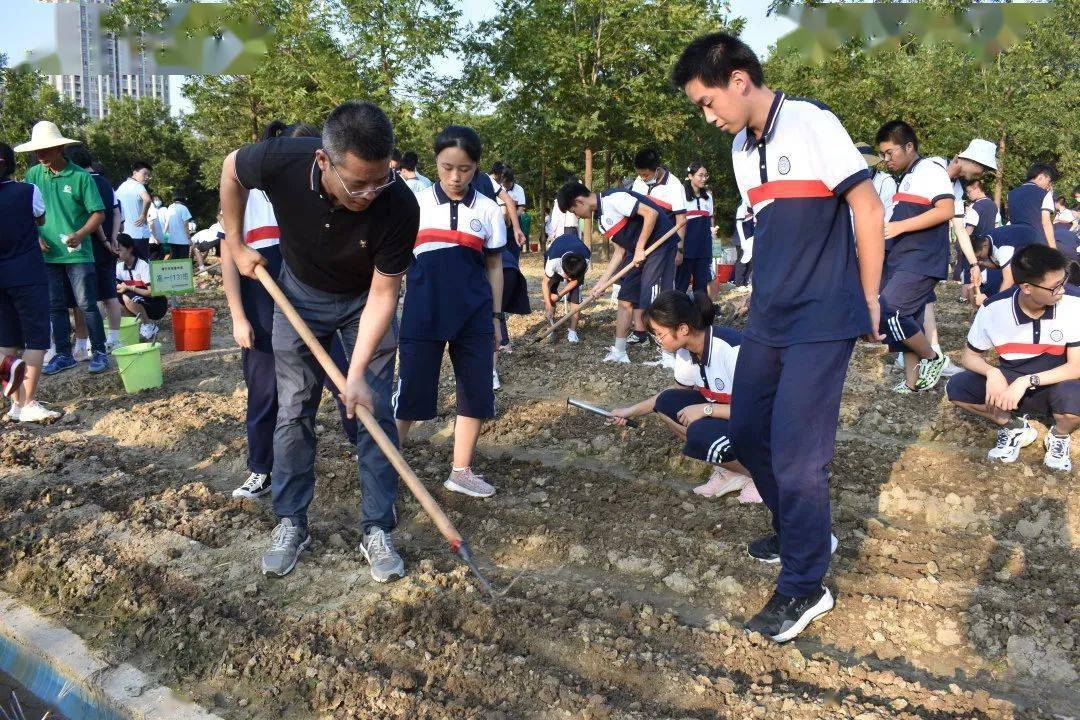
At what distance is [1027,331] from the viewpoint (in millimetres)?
4488

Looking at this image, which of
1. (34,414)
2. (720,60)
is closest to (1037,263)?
(720,60)

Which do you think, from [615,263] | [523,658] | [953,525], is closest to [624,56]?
[615,263]

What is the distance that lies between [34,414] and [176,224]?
692cm

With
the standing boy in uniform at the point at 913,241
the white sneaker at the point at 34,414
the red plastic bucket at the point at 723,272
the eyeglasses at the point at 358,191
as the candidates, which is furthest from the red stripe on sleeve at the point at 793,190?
the red plastic bucket at the point at 723,272

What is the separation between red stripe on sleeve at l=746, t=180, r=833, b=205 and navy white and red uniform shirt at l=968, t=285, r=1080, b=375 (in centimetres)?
249

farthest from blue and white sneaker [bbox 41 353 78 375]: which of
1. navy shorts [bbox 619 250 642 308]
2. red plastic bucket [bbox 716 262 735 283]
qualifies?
red plastic bucket [bbox 716 262 735 283]

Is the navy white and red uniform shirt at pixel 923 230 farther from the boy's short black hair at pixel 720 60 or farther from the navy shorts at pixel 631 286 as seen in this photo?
the boy's short black hair at pixel 720 60

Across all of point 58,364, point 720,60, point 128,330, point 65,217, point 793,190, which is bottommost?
point 58,364

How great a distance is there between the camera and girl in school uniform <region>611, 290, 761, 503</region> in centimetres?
381

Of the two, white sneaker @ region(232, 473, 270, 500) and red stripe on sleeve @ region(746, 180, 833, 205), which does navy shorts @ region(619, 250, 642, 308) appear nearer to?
white sneaker @ region(232, 473, 270, 500)

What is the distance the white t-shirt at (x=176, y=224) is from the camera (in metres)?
11.9

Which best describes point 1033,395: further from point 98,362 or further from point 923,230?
point 98,362

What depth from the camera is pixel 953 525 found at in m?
4.02

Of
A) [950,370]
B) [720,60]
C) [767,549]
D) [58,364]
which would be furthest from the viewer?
[58,364]
